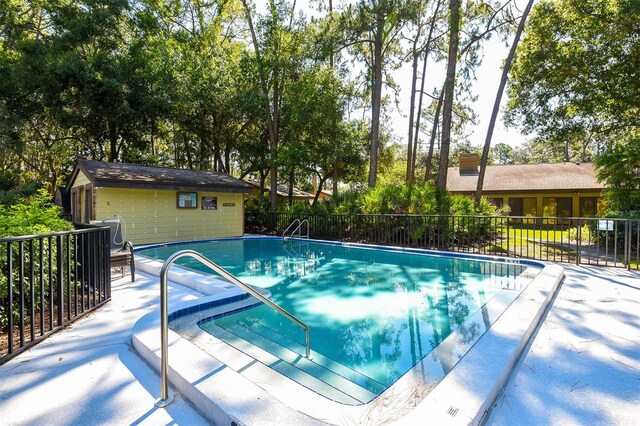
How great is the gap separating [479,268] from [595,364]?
5.01 meters

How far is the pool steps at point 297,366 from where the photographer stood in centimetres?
267

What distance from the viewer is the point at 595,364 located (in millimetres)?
2762

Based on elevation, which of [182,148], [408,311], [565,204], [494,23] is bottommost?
[408,311]

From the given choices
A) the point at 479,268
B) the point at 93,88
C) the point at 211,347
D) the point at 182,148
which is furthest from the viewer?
the point at 182,148

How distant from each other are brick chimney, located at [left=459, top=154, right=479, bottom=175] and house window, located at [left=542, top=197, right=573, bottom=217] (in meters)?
5.41

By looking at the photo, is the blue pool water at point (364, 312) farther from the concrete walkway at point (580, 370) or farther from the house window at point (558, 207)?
the house window at point (558, 207)

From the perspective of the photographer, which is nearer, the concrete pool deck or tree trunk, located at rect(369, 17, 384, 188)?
the concrete pool deck

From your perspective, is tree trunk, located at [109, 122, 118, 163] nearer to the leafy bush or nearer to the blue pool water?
the blue pool water

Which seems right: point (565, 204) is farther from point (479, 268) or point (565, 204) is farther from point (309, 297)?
point (309, 297)

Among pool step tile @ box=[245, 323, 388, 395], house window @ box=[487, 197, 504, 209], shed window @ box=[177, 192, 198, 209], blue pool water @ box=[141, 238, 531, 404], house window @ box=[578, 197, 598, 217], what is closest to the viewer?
pool step tile @ box=[245, 323, 388, 395]

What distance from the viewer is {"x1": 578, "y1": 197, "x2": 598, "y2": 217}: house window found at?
734 inches

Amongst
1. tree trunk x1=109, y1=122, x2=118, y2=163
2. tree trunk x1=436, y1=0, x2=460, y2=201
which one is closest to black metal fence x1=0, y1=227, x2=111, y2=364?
tree trunk x1=436, y1=0, x2=460, y2=201

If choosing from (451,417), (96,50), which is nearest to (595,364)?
(451,417)

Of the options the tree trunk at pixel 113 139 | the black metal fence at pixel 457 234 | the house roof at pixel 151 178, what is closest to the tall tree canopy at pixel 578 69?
the black metal fence at pixel 457 234
